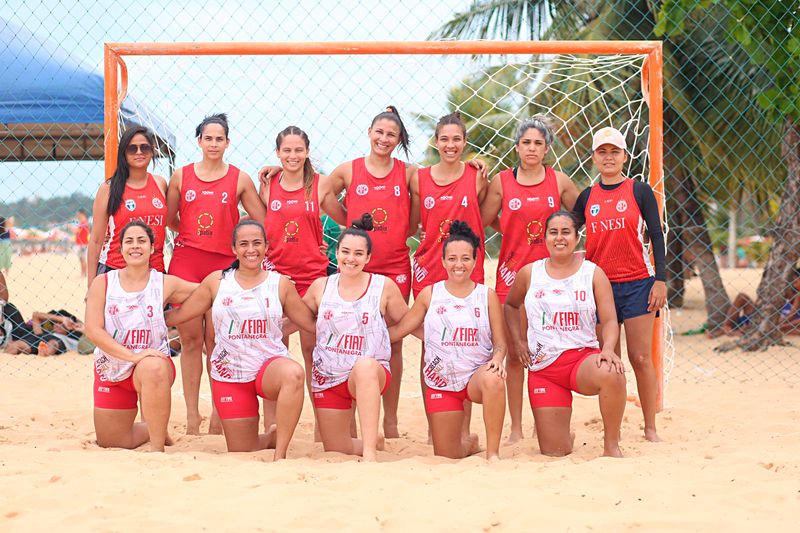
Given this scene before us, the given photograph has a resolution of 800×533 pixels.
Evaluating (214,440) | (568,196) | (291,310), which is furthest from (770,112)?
(214,440)

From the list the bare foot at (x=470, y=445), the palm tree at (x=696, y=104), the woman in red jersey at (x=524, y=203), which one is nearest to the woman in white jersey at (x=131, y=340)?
the bare foot at (x=470, y=445)

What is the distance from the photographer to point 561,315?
146 inches

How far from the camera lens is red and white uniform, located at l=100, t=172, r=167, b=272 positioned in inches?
158

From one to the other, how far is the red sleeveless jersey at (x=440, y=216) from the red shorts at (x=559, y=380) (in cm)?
67

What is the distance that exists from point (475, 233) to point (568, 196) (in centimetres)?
61

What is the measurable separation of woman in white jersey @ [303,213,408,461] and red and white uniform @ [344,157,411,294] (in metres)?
0.32

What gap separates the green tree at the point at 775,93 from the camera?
597 centimetres

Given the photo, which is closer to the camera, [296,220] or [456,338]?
[456,338]

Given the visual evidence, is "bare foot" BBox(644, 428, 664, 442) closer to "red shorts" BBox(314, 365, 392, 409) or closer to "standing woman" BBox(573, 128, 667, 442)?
"standing woman" BBox(573, 128, 667, 442)

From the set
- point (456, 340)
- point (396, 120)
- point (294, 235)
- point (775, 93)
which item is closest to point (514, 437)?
point (456, 340)

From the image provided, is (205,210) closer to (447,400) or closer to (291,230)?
(291,230)

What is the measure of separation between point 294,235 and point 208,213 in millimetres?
521

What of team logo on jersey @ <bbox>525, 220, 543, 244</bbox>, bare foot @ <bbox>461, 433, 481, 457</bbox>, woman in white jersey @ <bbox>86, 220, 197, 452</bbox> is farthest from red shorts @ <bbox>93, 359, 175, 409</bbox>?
team logo on jersey @ <bbox>525, 220, 543, 244</bbox>

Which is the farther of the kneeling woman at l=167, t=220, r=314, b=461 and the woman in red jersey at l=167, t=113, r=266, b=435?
the woman in red jersey at l=167, t=113, r=266, b=435
